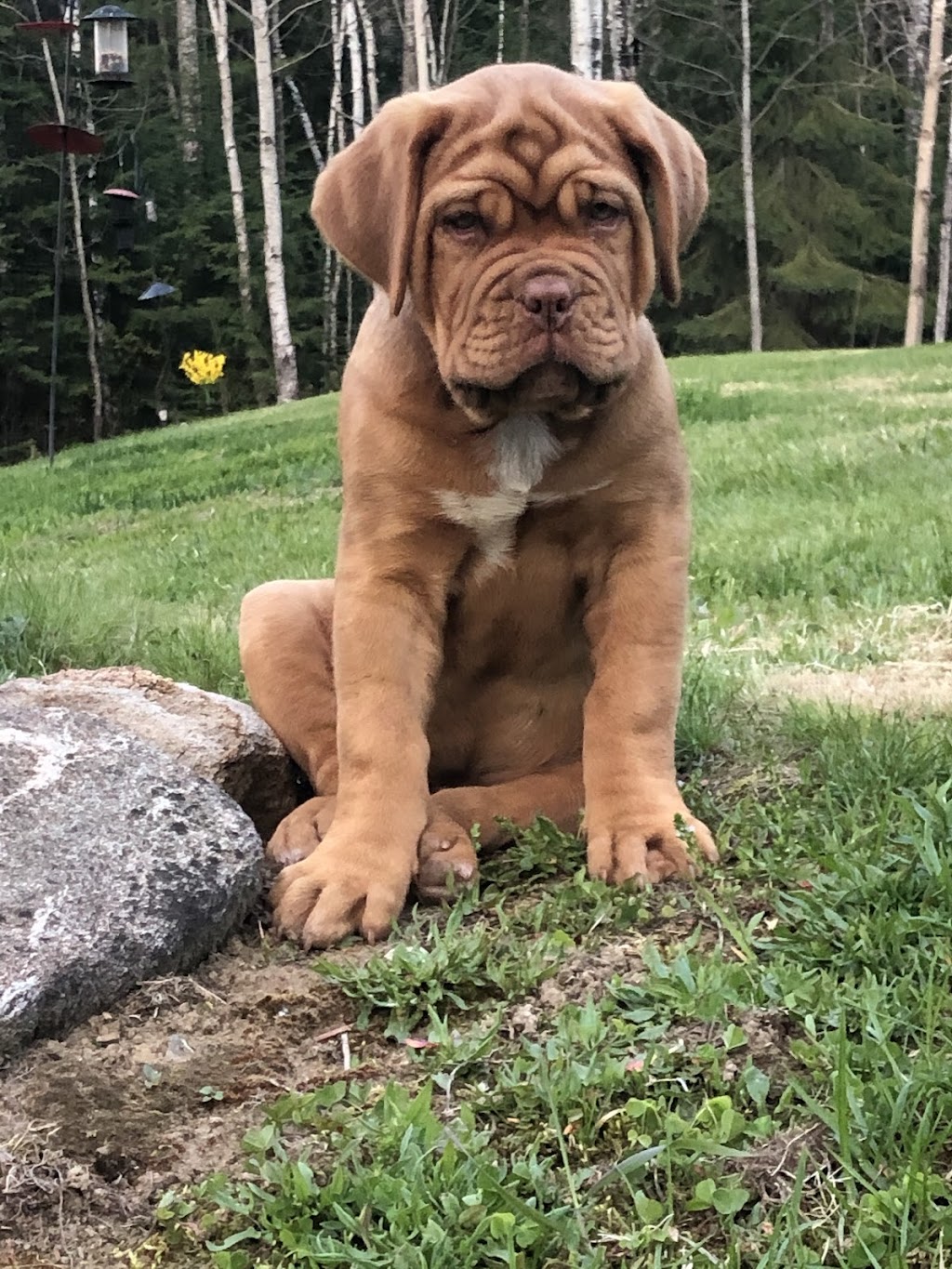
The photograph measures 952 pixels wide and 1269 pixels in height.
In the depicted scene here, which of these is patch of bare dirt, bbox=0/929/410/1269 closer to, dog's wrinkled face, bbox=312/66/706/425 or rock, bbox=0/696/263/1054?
rock, bbox=0/696/263/1054

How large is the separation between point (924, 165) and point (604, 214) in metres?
22.8

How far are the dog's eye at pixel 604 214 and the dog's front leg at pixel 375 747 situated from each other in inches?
31.1

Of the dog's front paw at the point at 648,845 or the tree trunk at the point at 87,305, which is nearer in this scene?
the dog's front paw at the point at 648,845

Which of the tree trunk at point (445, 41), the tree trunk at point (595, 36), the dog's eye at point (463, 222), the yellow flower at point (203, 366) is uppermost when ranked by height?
the tree trunk at point (445, 41)

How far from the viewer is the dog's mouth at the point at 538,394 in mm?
2717

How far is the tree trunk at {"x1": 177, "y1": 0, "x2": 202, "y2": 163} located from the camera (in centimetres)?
2877

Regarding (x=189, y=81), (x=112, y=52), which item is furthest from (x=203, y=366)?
(x=189, y=81)

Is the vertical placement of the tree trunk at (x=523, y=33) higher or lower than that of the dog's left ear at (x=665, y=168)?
higher

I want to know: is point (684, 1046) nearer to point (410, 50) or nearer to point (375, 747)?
point (375, 747)

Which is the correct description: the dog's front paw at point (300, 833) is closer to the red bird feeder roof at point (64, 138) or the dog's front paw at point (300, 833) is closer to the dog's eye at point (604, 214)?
the dog's eye at point (604, 214)

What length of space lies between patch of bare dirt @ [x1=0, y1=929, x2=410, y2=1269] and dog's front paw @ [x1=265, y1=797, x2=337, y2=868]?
432 mm

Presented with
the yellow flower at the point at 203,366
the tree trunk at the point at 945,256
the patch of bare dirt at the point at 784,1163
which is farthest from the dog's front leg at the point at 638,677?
the tree trunk at the point at 945,256

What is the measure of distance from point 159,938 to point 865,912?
1250 millimetres

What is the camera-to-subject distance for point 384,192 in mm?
2879
